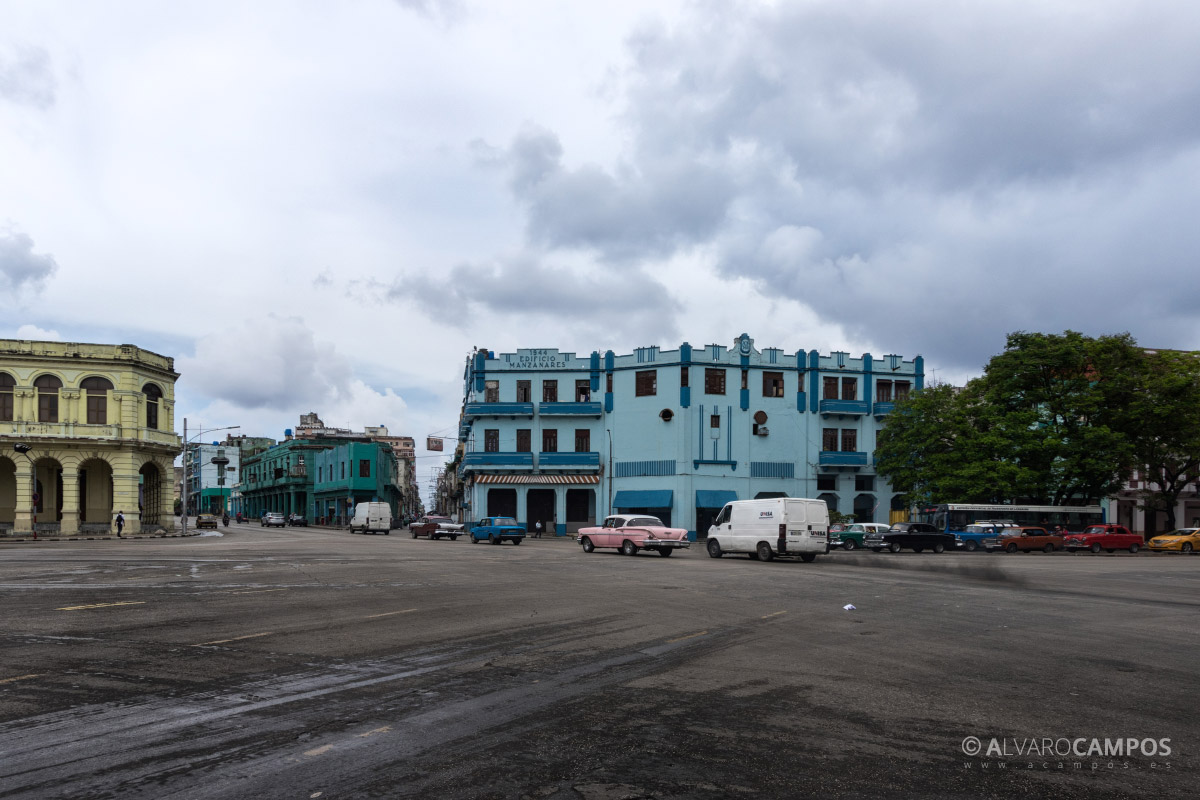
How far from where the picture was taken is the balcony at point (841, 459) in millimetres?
59688

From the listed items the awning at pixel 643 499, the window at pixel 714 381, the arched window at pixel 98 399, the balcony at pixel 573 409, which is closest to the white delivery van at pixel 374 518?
the balcony at pixel 573 409

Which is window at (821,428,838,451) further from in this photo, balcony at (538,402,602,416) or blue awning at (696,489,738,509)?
balcony at (538,402,602,416)

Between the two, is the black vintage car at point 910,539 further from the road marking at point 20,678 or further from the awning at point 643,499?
the road marking at point 20,678

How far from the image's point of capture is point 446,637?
417 inches

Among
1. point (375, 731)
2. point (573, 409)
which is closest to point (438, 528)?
point (573, 409)

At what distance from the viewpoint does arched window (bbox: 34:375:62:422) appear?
173ft

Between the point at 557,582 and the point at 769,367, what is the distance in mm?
43873

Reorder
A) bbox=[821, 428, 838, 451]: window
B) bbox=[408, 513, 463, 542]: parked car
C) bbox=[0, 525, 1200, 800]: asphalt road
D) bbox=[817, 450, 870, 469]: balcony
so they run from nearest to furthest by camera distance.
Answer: bbox=[0, 525, 1200, 800]: asphalt road
bbox=[408, 513, 463, 542]: parked car
bbox=[817, 450, 870, 469]: balcony
bbox=[821, 428, 838, 451]: window

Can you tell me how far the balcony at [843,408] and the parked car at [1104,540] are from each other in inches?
666

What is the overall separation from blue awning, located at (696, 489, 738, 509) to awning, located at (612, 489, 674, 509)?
1.94 metres

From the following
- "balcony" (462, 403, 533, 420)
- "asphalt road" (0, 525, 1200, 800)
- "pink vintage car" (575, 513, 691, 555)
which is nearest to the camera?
"asphalt road" (0, 525, 1200, 800)

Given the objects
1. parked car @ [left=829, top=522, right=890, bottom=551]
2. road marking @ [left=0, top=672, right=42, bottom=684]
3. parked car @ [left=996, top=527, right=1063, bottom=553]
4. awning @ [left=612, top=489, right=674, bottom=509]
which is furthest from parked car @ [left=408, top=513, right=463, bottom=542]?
road marking @ [left=0, top=672, right=42, bottom=684]

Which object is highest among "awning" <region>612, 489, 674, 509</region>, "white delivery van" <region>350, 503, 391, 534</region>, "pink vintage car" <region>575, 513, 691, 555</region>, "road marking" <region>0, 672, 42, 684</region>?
"road marking" <region>0, 672, 42, 684</region>

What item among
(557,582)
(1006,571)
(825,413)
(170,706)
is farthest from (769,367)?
(170,706)
